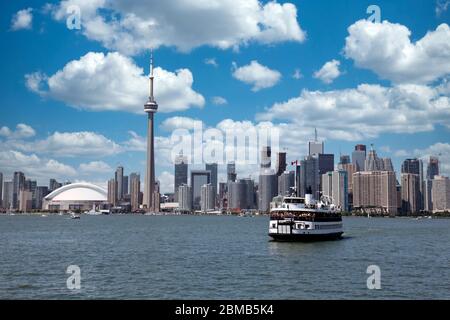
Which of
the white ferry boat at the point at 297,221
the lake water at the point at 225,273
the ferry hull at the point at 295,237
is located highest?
the white ferry boat at the point at 297,221

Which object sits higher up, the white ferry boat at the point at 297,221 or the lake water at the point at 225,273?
the white ferry boat at the point at 297,221

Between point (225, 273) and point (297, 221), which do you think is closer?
point (225, 273)

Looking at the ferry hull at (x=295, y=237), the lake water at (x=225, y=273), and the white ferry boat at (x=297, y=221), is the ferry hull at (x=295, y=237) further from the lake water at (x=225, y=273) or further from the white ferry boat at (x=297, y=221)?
the lake water at (x=225, y=273)

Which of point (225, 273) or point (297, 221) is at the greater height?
point (297, 221)

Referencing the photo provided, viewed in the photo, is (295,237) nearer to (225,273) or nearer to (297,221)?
(297,221)

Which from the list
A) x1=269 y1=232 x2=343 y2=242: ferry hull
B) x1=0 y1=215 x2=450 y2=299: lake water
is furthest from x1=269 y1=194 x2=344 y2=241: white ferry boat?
x1=0 y1=215 x2=450 y2=299: lake water

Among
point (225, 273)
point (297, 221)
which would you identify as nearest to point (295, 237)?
point (297, 221)

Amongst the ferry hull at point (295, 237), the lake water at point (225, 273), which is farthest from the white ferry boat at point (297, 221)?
the lake water at point (225, 273)

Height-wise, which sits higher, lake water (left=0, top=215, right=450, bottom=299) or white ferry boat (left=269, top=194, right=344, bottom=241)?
white ferry boat (left=269, top=194, right=344, bottom=241)

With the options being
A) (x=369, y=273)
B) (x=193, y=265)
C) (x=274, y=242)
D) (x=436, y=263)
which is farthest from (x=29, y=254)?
(x=436, y=263)

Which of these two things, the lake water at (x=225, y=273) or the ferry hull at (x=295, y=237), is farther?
the ferry hull at (x=295, y=237)

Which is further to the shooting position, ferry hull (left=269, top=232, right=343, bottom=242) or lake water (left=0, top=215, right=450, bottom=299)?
ferry hull (left=269, top=232, right=343, bottom=242)

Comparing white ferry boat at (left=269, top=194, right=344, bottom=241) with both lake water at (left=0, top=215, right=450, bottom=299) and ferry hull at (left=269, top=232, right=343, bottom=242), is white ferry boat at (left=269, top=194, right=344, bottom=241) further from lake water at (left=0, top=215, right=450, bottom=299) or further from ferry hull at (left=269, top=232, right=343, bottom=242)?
lake water at (left=0, top=215, right=450, bottom=299)

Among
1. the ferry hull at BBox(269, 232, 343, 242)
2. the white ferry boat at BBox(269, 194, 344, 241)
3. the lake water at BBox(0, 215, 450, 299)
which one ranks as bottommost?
the lake water at BBox(0, 215, 450, 299)
